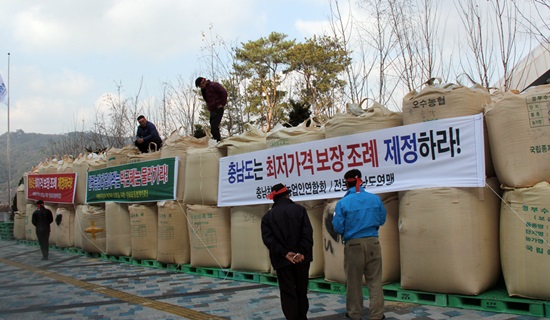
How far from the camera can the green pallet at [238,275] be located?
6.63 m

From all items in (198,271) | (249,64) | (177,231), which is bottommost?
(198,271)

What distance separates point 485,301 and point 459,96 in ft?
6.59

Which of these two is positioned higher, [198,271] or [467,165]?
[467,165]

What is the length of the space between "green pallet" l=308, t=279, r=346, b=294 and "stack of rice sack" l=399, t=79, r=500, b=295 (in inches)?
34.7

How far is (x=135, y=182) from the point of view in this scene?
886cm

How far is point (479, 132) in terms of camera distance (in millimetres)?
4441

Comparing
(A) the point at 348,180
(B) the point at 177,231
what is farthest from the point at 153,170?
(A) the point at 348,180

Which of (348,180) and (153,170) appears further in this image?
(153,170)

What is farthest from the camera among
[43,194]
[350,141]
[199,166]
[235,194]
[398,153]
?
[43,194]

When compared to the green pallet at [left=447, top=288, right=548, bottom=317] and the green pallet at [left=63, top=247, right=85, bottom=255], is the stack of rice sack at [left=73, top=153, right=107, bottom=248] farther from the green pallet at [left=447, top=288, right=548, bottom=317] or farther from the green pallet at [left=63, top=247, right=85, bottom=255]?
the green pallet at [left=447, top=288, right=548, bottom=317]

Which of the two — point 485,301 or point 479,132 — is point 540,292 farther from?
point 479,132

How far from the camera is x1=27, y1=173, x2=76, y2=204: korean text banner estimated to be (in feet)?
36.2

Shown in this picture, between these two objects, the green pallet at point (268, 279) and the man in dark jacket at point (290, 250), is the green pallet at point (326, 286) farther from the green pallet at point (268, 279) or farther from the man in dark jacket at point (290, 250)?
the man in dark jacket at point (290, 250)

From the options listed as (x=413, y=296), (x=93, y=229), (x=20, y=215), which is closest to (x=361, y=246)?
(x=413, y=296)
